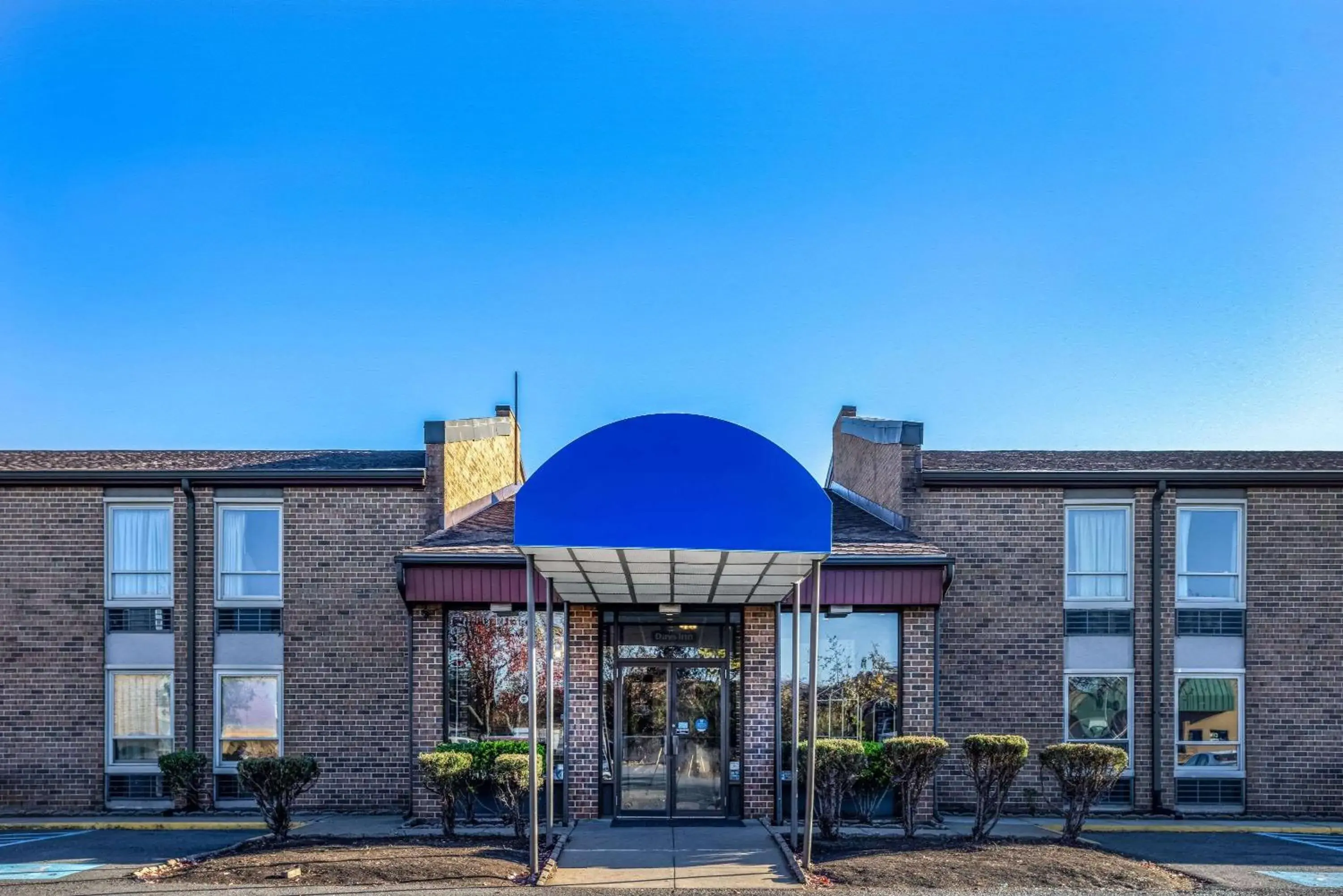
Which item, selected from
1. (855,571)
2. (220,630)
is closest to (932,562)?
(855,571)

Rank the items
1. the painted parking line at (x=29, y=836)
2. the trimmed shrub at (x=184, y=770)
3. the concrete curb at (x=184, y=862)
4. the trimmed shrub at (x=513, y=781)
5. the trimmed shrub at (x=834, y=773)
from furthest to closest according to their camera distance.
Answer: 1. the trimmed shrub at (x=184, y=770)
2. the painted parking line at (x=29, y=836)
3. the trimmed shrub at (x=834, y=773)
4. the trimmed shrub at (x=513, y=781)
5. the concrete curb at (x=184, y=862)

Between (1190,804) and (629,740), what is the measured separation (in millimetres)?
8434

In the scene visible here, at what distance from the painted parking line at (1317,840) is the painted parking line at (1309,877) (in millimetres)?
1726

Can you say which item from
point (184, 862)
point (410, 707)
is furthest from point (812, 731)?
point (184, 862)

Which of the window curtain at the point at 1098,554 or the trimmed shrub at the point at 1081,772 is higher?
the window curtain at the point at 1098,554

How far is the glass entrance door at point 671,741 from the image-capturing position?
13.4 metres

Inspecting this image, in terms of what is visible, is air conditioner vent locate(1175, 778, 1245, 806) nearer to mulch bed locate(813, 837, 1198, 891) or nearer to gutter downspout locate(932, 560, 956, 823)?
gutter downspout locate(932, 560, 956, 823)

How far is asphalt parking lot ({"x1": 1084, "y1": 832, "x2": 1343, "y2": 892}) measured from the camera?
34.5 feet

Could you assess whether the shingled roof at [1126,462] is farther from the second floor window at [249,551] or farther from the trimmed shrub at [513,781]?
the second floor window at [249,551]

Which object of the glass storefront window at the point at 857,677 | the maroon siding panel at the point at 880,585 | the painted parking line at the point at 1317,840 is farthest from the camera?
the glass storefront window at the point at 857,677

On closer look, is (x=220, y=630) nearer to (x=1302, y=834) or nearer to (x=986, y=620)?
(x=986, y=620)

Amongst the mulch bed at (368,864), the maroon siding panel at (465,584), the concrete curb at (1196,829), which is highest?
the maroon siding panel at (465,584)

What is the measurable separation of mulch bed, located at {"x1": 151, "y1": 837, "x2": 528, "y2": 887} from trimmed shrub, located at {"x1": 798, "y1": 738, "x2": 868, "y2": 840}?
3638 millimetres

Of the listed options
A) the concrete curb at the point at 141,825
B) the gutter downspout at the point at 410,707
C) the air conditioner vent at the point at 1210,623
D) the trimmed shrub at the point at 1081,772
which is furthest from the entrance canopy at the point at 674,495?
the air conditioner vent at the point at 1210,623
